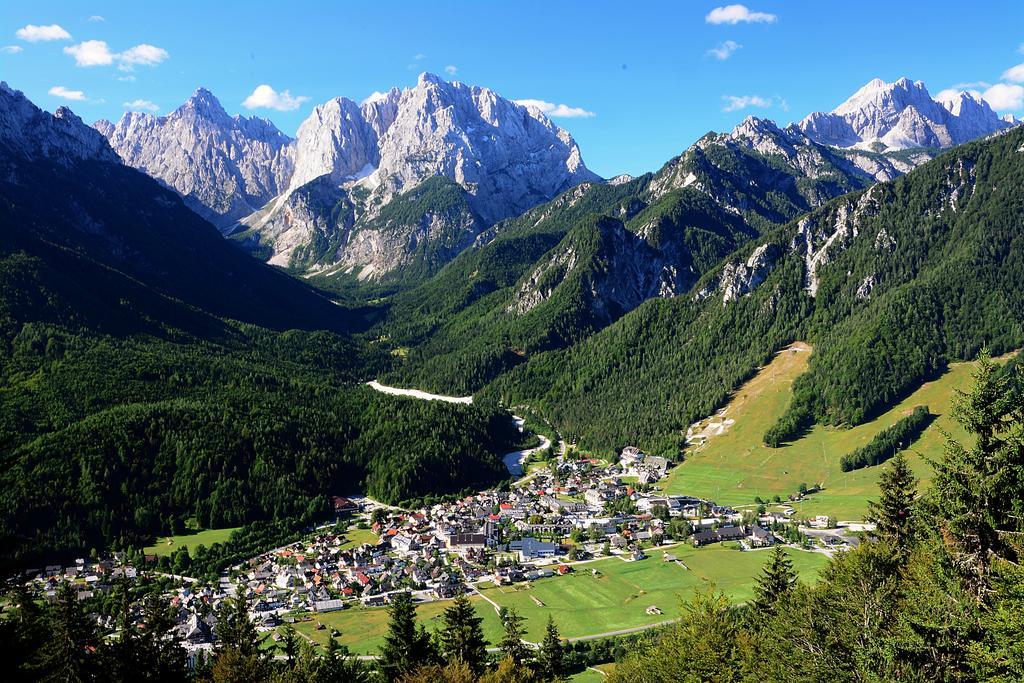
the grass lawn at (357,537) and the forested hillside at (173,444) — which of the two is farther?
the forested hillside at (173,444)

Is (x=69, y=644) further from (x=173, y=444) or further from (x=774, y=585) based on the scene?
(x=173, y=444)

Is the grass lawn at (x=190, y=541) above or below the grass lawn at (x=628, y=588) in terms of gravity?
above

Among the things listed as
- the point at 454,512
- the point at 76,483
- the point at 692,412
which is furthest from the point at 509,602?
the point at 692,412

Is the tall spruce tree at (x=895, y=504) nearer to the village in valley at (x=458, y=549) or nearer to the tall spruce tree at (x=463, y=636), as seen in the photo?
the tall spruce tree at (x=463, y=636)

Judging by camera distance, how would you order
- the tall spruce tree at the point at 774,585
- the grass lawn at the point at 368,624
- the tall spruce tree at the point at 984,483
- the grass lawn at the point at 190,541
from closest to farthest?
the tall spruce tree at the point at 984,483, the tall spruce tree at the point at 774,585, the grass lawn at the point at 368,624, the grass lawn at the point at 190,541

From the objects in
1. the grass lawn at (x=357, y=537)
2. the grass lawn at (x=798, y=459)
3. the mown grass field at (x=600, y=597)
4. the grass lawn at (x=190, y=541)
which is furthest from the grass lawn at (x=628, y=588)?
the grass lawn at (x=190, y=541)

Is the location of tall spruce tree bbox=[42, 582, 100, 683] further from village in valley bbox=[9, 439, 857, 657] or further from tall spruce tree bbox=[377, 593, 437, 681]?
village in valley bbox=[9, 439, 857, 657]

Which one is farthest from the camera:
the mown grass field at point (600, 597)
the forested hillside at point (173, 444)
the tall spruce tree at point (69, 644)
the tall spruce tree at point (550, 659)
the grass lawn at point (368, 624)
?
the forested hillside at point (173, 444)

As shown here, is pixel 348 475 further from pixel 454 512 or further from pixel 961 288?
pixel 961 288
